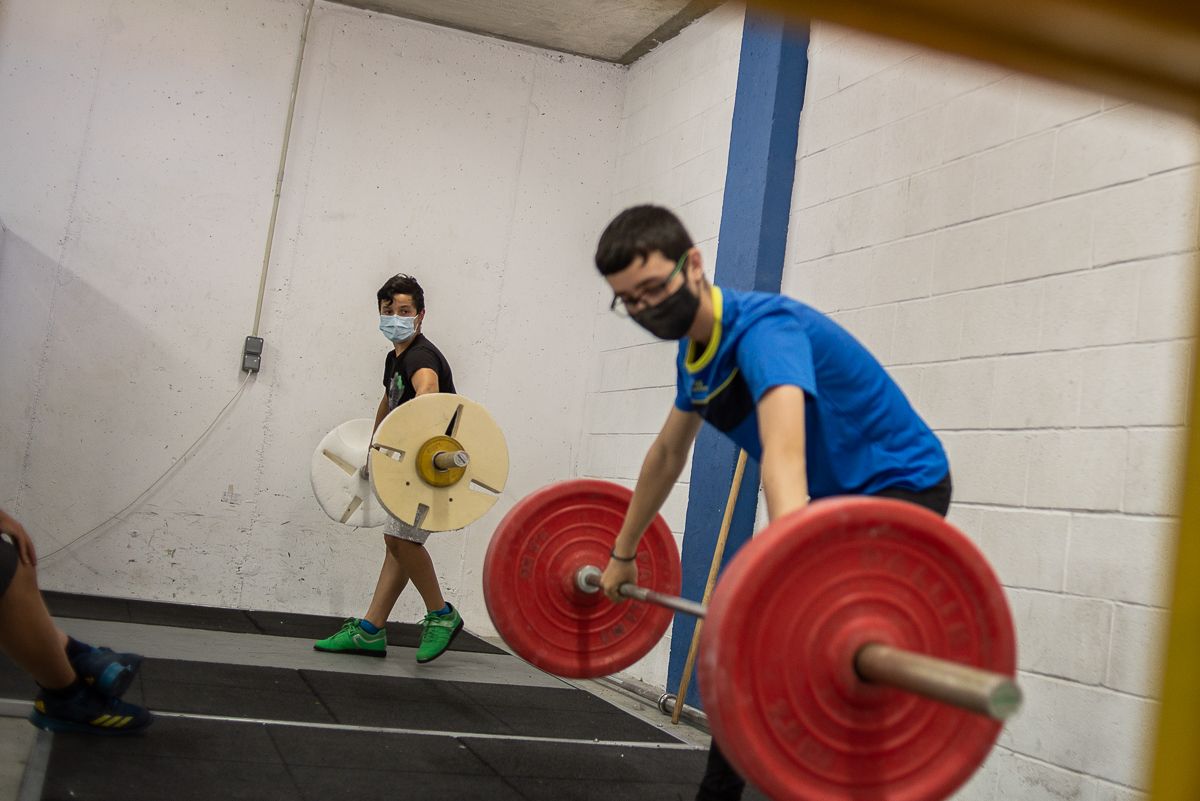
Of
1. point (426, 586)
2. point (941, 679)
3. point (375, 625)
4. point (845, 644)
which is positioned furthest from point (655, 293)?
point (375, 625)

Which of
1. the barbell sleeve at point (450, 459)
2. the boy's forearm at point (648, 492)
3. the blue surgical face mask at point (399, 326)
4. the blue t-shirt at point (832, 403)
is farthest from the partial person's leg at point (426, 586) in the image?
the blue t-shirt at point (832, 403)

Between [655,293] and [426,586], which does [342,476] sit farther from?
[655,293]

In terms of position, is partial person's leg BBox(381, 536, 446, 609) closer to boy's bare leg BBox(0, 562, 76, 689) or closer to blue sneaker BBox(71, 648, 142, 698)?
blue sneaker BBox(71, 648, 142, 698)

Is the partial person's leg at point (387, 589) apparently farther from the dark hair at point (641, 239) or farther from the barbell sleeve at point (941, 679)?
the barbell sleeve at point (941, 679)

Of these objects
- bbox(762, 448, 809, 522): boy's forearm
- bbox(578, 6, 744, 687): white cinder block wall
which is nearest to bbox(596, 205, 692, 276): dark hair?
bbox(762, 448, 809, 522): boy's forearm

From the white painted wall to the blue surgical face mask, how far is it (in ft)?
3.76

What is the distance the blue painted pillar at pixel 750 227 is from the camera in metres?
3.97

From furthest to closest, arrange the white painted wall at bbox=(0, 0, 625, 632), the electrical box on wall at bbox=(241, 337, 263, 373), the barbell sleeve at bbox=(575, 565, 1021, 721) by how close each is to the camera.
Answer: the electrical box on wall at bbox=(241, 337, 263, 373)
the white painted wall at bbox=(0, 0, 625, 632)
the barbell sleeve at bbox=(575, 565, 1021, 721)

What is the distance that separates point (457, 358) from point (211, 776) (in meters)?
3.12

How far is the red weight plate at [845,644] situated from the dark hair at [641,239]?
575 mm

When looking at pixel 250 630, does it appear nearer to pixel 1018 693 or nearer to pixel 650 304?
pixel 650 304

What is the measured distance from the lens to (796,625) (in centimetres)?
133

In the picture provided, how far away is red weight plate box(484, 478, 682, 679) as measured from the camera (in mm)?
2289

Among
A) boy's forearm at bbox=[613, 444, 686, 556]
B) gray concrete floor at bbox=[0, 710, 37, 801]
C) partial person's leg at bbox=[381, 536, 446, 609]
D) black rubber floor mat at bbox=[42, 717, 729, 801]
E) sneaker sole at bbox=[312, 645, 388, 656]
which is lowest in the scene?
gray concrete floor at bbox=[0, 710, 37, 801]
